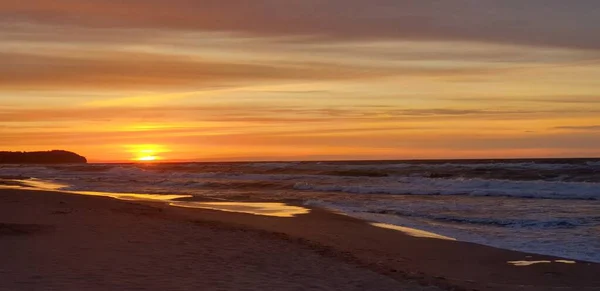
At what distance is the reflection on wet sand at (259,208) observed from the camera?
21391 millimetres

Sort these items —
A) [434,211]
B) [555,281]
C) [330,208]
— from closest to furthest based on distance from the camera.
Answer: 1. [555,281]
2. [434,211]
3. [330,208]

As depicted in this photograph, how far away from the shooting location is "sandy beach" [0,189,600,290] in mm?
8648

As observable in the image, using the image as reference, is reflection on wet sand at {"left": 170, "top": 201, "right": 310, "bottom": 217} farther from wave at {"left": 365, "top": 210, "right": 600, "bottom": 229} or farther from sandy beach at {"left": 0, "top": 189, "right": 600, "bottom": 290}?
sandy beach at {"left": 0, "top": 189, "right": 600, "bottom": 290}

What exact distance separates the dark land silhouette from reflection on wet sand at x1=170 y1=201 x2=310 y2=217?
12635cm

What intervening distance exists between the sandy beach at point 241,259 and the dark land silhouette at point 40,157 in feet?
441

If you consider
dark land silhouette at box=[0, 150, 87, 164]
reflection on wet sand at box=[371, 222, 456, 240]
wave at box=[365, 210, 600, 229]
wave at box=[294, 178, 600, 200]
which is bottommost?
reflection on wet sand at box=[371, 222, 456, 240]

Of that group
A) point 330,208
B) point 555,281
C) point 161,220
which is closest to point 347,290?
point 555,281

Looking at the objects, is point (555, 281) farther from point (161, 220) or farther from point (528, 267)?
point (161, 220)

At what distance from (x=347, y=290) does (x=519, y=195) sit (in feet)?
78.3

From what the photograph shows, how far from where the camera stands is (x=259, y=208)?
23.3m

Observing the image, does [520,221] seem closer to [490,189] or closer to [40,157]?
[490,189]

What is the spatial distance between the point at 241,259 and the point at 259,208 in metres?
12.7

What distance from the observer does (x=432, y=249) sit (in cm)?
1355

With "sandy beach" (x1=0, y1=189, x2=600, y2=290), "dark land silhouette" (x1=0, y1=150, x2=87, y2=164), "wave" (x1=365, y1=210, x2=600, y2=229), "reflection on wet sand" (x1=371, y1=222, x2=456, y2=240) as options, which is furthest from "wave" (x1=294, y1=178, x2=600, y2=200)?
"dark land silhouette" (x1=0, y1=150, x2=87, y2=164)
